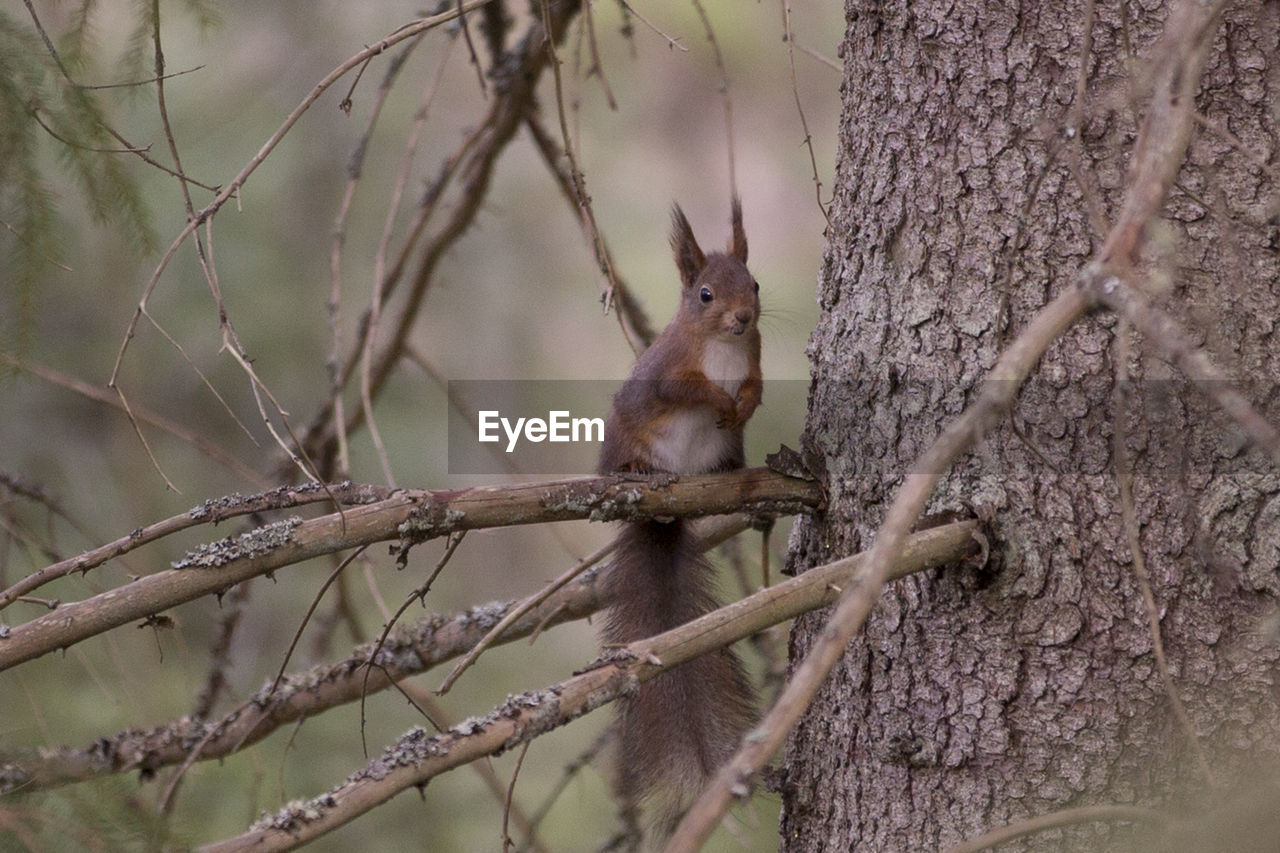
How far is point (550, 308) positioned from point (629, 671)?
4.42 meters

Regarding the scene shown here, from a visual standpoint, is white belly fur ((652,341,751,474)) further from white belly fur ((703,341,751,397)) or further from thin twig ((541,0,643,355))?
thin twig ((541,0,643,355))

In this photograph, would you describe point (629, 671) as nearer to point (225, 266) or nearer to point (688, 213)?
point (225, 266)

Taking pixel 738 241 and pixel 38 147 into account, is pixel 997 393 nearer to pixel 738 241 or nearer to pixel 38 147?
pixel 38 147

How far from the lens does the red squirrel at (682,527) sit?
5.48 feet

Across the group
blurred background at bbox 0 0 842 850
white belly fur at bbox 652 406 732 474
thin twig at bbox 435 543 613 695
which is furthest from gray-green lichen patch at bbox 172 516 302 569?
blurred background at bbox 0 0 842 850

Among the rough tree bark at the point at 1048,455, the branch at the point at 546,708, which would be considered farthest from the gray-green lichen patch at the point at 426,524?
the rough tree bark at the point at 1048,455

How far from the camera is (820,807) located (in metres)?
1.63

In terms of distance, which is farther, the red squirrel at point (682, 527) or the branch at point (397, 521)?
the red squirrel at point (682, 527)

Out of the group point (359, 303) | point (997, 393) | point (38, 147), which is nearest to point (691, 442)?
point (38, 147)

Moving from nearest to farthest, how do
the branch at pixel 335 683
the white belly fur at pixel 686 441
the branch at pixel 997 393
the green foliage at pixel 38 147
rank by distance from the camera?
the branch at pixel 997 393 → the green foliage at pixel 38 147 → the branch at pixel 335 683 → the white belly fur at pixel 686 441

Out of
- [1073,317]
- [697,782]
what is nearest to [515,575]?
[697,782]

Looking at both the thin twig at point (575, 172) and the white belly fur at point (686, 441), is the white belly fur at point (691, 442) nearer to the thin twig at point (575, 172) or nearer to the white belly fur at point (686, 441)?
the white belly fur at point (686, 441)

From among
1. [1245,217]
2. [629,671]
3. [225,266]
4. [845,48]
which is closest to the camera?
[629,671]

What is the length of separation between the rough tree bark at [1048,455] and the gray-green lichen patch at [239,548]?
2.51 ft
